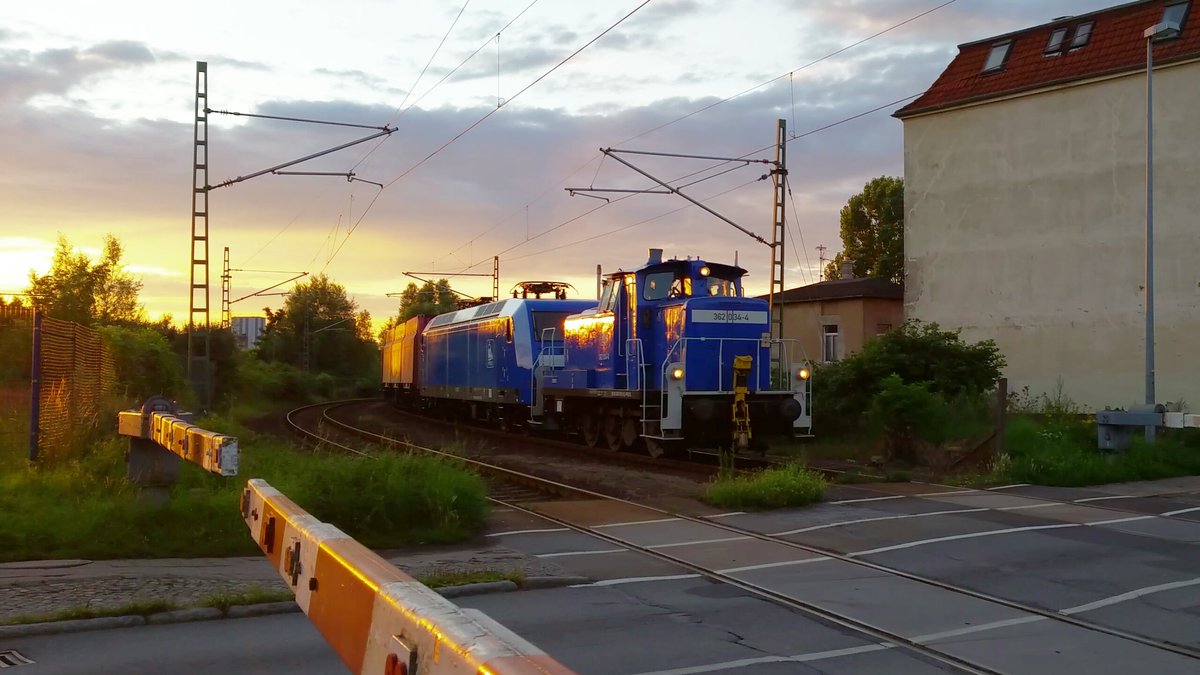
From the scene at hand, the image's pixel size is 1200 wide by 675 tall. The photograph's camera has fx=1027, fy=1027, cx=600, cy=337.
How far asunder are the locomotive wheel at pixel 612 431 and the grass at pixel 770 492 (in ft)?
26.4

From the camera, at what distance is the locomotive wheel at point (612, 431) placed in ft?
70.8

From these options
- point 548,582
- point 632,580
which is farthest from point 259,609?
point 632,580

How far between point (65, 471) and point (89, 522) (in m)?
2.79

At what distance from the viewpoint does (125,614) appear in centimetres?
701

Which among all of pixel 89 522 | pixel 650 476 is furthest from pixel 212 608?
pixel 650 476

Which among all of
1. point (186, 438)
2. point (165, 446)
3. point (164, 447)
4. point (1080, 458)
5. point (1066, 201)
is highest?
point (1066, 201)

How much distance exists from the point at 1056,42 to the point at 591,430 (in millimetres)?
19035

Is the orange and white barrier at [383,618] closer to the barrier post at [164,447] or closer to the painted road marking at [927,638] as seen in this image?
the barrier post at [164,447]

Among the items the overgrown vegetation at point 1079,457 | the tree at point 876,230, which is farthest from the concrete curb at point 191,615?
the tree at point 876,230

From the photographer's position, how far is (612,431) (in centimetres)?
2180

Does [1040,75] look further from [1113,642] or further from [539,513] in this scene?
[1113,642]

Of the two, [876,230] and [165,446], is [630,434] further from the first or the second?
[876,230]

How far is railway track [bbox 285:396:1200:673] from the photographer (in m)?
6.86

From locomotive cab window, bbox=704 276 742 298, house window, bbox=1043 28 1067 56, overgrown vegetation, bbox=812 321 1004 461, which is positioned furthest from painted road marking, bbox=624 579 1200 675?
house window, bbox=1043 28 1067 56
